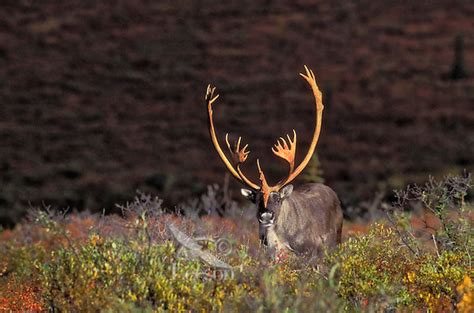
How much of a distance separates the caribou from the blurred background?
808 inches

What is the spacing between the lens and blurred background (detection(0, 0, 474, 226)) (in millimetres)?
40156

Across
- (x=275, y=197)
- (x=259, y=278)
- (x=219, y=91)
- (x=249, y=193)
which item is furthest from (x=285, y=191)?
(x=219, y=91)

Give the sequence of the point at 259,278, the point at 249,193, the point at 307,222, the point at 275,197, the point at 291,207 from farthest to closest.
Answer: the point at 307,222 → the point at 291,207 → the point at 249,193 → the point at 275,197 → the point at 259,278

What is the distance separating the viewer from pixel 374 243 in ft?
30.2

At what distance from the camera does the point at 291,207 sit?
1069 centimetres

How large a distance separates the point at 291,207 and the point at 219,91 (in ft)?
131

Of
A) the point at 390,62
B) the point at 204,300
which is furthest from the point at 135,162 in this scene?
the point at 204,300

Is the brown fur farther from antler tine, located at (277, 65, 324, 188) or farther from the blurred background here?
the blurred background

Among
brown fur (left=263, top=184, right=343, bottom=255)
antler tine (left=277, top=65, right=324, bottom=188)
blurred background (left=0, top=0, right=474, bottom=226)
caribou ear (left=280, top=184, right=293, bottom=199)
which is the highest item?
antler tine (left=277, top=65, right=324, bottom=188)

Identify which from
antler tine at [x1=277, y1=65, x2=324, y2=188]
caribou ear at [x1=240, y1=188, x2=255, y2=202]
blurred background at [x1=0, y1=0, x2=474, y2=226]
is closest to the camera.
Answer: caribou ear at [x1=240, y1=188, x2=255, y2=202]

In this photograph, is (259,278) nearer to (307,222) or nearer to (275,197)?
(275,197)

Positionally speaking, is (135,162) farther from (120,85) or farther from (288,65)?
(288,65)

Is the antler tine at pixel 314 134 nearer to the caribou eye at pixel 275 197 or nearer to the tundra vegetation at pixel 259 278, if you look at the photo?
the caribou eye at pixel 275 197

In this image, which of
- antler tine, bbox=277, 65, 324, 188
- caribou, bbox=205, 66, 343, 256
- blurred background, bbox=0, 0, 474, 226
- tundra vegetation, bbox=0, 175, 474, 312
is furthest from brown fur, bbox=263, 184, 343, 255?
blurred background, bbox=0, 0, 474, 226
